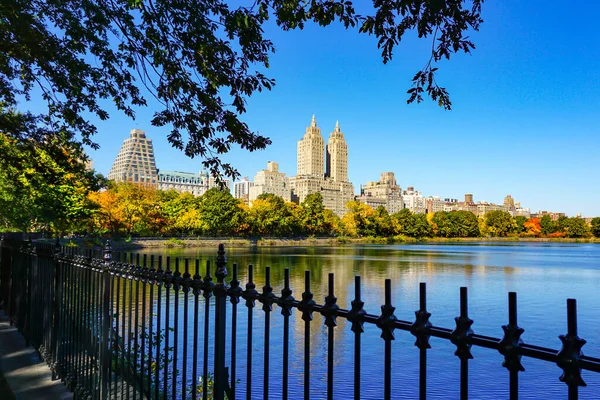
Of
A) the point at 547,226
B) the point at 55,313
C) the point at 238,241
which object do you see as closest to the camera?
the point at 55,313

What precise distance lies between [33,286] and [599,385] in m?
11.6

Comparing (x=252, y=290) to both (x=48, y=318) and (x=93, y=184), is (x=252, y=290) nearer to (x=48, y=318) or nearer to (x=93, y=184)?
(x=48, y=318)

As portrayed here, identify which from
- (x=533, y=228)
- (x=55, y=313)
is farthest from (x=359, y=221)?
(x=55, y=313)

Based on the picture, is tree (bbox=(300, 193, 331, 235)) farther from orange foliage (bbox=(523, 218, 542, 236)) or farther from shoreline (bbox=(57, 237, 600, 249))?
orange foliage (bbox=(523, 218, 542, 236))

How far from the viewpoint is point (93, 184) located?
15.4 meters

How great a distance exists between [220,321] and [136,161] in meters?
182

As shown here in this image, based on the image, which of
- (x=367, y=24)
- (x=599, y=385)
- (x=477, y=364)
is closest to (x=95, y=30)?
(x=367, y=24)

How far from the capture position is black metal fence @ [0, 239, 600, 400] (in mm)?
1768

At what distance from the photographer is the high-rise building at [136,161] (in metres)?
174

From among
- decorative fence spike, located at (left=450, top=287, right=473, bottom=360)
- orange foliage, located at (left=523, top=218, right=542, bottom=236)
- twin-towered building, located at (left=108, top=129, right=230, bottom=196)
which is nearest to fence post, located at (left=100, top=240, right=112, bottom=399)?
decorative fence spike, located at (left=450, top=287, right=473, bottom=360)

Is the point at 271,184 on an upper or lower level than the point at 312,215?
upper

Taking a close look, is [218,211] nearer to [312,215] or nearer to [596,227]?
[312,215]

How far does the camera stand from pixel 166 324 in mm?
4008

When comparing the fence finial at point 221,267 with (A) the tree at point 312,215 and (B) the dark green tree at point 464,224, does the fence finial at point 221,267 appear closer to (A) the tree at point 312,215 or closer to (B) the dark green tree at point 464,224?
(A) the tree at point 312,215
